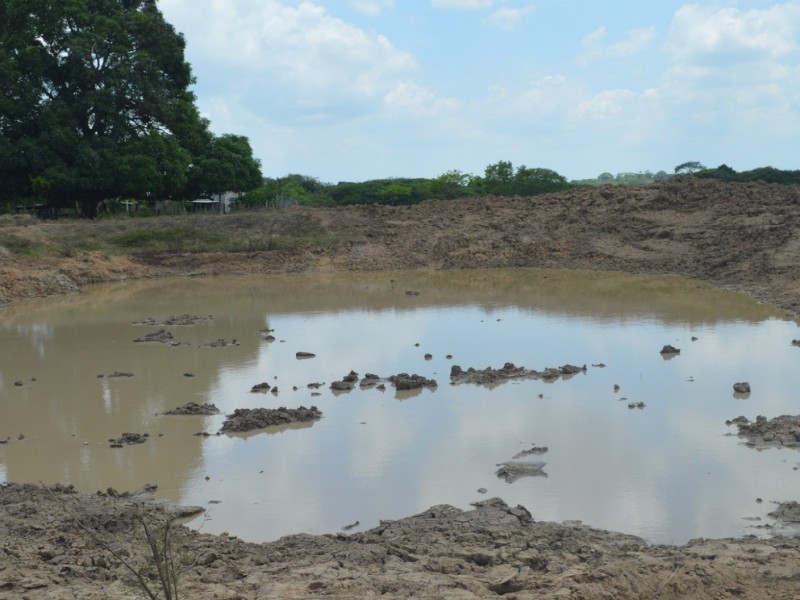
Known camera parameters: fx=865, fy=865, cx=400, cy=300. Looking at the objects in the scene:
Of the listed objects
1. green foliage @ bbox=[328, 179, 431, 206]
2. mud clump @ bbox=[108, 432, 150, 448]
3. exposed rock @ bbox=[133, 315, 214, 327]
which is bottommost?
mud clump @ bbox=[108, 432, 150, 448]

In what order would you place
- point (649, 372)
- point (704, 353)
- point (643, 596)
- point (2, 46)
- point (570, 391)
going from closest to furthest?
1. point (643, 596)
2. point (570, 391)
3. point (649, 372)
4. point (704, 353)
5. point (2, 46)

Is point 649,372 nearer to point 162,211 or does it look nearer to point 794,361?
point 794,361

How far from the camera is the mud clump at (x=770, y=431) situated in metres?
8.38

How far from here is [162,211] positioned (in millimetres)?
31703

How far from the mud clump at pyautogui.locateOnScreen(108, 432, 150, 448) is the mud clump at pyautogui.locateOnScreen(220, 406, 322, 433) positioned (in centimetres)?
84

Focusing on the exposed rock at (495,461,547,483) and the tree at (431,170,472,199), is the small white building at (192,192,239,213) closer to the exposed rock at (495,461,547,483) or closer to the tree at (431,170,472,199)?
the tree at (431,170,472,199)

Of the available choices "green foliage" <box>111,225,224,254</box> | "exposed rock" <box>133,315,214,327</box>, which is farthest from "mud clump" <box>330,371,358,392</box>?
"green foliage" <box>111,225,224,254</box>

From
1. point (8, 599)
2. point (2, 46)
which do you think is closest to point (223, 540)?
point (8, 599)

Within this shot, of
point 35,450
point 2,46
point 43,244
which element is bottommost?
point 35,450

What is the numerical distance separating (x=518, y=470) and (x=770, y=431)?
2.76m

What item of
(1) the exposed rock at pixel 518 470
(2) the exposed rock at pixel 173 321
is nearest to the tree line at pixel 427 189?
(2) the exposed rock at pixel 173 321

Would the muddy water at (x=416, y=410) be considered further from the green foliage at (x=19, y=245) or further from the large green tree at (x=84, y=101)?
the large green tree at (x=84, y=101)

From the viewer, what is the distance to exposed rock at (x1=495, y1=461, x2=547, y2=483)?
773 centimetres

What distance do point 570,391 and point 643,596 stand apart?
6.50m
